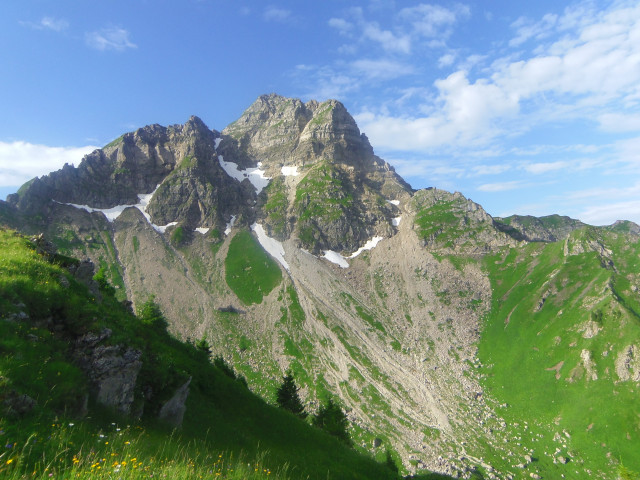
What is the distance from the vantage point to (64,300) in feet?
55.7

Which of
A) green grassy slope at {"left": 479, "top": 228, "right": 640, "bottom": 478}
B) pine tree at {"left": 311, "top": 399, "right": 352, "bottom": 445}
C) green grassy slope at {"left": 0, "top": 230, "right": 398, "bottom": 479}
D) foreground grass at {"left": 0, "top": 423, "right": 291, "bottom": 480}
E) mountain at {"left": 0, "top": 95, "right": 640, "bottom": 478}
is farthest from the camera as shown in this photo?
mountain at {"left": 0, "top": 95, "right": 640, "bottom": 478}

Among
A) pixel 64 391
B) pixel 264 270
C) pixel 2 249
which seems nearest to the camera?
pixel 64 391

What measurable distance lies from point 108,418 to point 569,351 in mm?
129631

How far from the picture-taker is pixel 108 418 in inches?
558

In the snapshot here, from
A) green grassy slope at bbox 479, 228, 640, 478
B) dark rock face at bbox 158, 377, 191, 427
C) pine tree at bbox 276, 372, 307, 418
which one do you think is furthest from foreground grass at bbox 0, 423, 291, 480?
green grassy slope at bbox 479, 228, 640, 478

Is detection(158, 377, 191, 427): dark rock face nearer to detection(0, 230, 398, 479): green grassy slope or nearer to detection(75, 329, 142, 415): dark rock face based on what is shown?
detection(0, 230, 398, 479): green grassy slope

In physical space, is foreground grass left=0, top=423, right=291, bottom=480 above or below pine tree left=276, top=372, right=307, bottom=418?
above

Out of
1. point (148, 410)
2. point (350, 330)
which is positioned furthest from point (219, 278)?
point (148, 410)

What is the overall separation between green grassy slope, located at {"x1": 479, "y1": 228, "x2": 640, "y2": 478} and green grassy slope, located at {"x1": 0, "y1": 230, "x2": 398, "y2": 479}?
7617 cm

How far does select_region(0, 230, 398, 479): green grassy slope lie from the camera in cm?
806

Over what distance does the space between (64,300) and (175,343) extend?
543 inches

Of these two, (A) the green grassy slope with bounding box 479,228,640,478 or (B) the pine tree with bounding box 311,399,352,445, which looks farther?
(A) the green grassy slope with bounding box 479,228,640,478

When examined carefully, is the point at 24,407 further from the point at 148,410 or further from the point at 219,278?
the point at 219,278

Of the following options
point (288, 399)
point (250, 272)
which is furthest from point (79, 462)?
point (250, 272)
